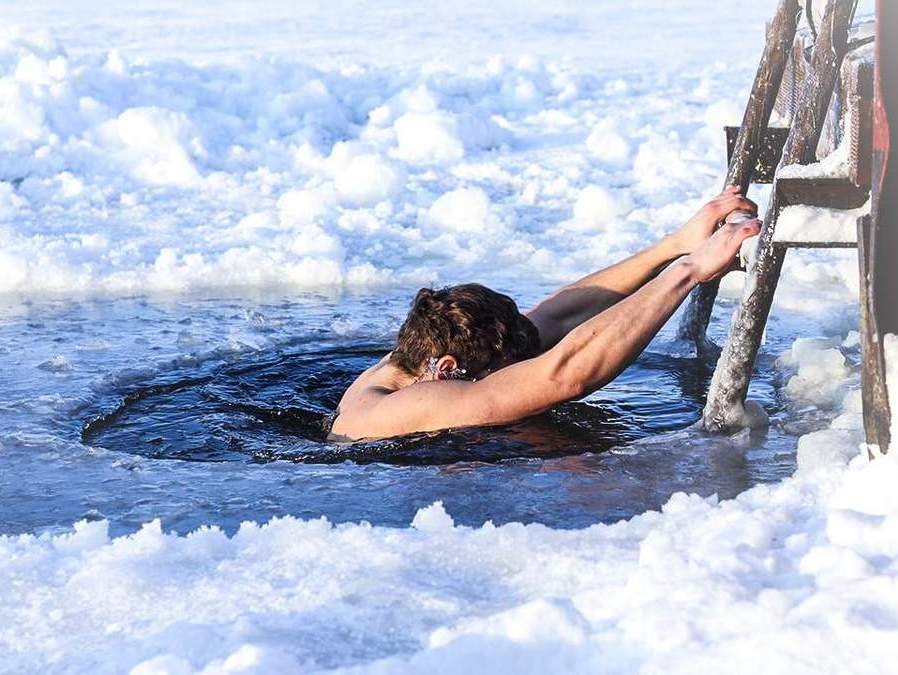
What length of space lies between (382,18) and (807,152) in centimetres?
1584

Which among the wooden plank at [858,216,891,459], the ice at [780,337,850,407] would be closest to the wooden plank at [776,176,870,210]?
the wooden plank at [858,216,891,459]

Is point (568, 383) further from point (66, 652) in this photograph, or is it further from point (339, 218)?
point (339, 218)

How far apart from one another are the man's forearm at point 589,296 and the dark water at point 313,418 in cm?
31

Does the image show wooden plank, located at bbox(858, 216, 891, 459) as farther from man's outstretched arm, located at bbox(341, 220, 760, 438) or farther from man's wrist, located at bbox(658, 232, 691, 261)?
man's wrist, located at bbox(658, 232, 691, 261)

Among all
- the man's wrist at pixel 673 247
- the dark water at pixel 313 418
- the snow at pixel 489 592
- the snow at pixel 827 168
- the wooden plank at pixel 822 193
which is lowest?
the dark water at pixel 313 418

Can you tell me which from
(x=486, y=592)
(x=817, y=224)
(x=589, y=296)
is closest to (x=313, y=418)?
(x=589, y=296)

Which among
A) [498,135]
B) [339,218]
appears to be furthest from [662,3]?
[339,218]

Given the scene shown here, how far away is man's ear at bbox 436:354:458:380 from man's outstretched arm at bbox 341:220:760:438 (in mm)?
150

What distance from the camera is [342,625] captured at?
8.25 feet

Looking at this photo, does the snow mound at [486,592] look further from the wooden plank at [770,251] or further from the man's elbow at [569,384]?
the man's elbow at [569,384]

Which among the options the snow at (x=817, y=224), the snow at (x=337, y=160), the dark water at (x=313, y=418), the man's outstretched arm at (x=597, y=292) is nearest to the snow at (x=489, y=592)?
the snow at (x=817, y=224)

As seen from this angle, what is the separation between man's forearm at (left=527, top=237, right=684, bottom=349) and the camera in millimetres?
4832

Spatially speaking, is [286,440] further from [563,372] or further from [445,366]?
[563,372]

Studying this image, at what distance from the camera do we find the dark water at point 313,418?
13.8 feet
